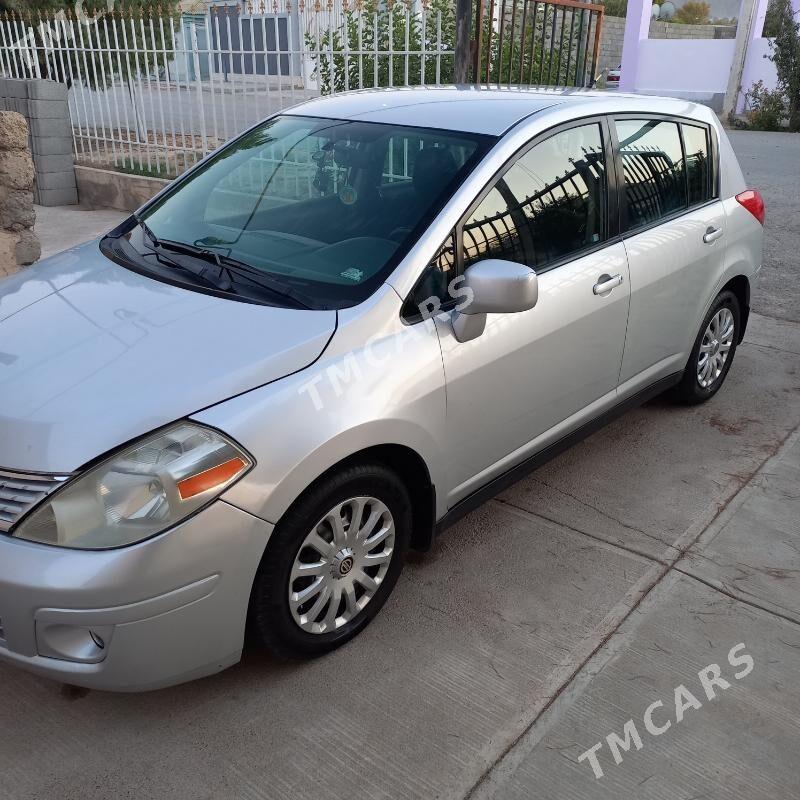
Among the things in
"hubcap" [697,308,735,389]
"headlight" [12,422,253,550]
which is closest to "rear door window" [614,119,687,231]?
"hubcap" [697,308,735,389]

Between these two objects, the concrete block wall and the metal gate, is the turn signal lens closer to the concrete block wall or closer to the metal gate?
the metal gate

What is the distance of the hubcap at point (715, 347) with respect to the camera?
4.32 m

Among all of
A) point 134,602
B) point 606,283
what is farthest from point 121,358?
point 606,283

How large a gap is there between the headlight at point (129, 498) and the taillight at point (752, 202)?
11.2ft

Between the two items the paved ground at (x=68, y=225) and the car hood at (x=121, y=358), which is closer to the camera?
the car hood at (x=121, y=358)

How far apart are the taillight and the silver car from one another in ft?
1.76

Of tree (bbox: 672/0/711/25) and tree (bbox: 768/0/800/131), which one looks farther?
tree (bbox: 672/0/711/25)

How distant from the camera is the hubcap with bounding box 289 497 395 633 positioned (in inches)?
95.3

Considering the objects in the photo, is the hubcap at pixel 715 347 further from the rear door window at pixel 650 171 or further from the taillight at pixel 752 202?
Answer: the rear door window at pixel 650 171

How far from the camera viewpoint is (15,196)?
523cm

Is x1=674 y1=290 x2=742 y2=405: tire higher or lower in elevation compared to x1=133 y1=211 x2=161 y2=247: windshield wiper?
lower

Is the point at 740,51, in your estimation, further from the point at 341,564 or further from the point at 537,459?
the point at 341,564

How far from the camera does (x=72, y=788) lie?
2150 mm

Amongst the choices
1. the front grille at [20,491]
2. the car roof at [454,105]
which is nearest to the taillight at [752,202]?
the car roof at [454,105]
